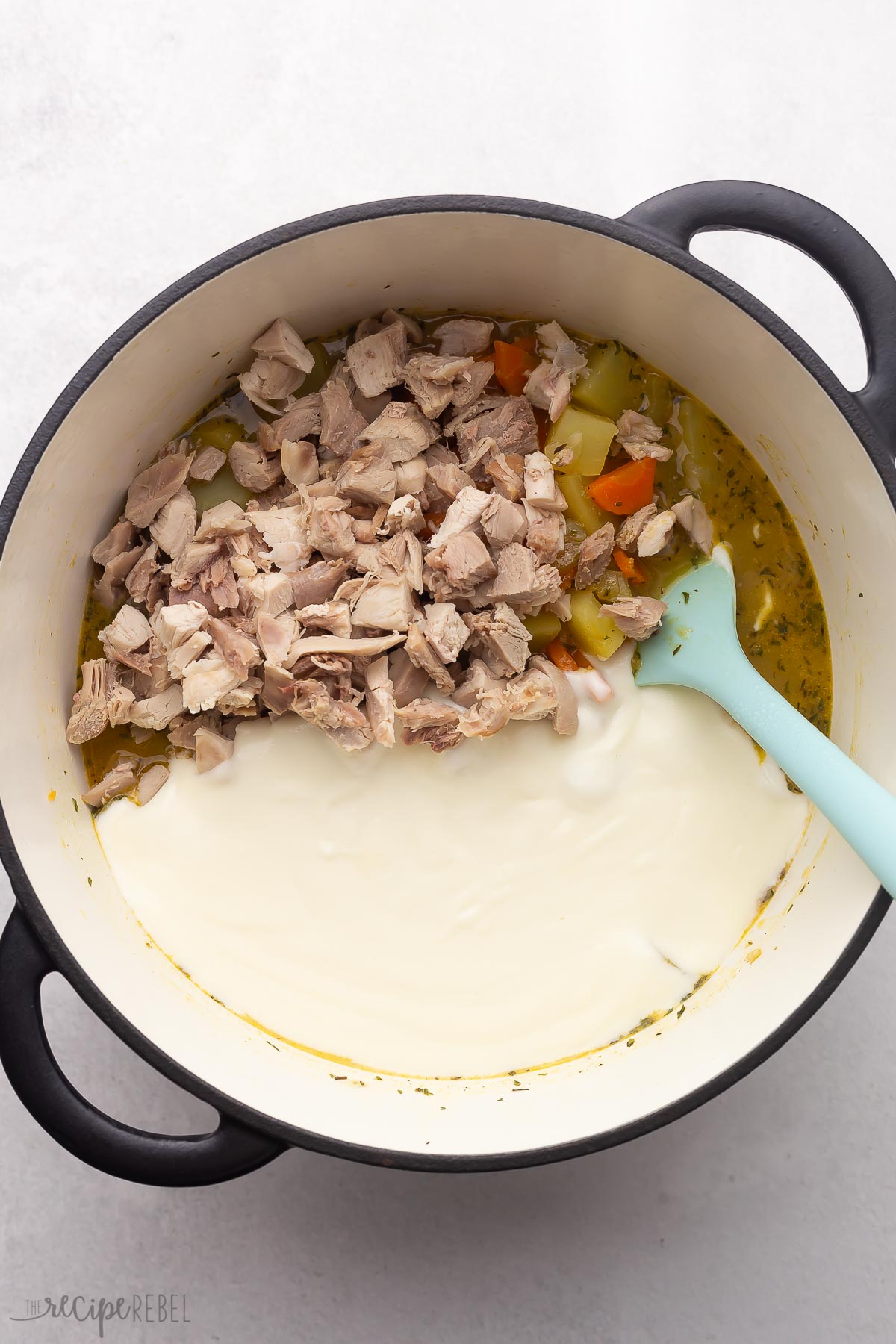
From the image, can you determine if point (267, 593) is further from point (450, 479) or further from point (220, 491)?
point (450, 479)

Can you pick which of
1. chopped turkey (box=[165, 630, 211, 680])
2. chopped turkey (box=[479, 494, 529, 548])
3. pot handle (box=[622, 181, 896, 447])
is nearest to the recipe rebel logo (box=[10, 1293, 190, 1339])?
chopped turkey (box=[165, 630, 211, 680])

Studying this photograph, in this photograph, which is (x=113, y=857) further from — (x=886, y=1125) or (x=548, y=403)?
(x=886, y=1125)

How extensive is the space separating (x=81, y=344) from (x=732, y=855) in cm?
141

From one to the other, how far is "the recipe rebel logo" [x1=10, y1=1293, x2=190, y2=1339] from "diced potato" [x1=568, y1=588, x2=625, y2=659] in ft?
4.41

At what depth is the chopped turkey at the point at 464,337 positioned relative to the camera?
159cm

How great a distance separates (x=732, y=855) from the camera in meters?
1.58

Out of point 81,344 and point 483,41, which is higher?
point 483,41

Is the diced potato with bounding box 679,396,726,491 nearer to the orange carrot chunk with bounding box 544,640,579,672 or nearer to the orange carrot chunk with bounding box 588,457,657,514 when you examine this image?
the orange carrot chunk with bounding box 588,457,657,514

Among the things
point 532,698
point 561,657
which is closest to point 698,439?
point 561,657

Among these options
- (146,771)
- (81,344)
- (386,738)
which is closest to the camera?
(386,738)

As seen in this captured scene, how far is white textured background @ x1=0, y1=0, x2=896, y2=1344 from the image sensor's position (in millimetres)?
1710

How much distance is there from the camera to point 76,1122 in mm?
1274

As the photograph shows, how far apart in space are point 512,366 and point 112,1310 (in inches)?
69.6

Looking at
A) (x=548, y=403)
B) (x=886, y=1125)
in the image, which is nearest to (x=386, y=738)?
(x=548, y=403)
